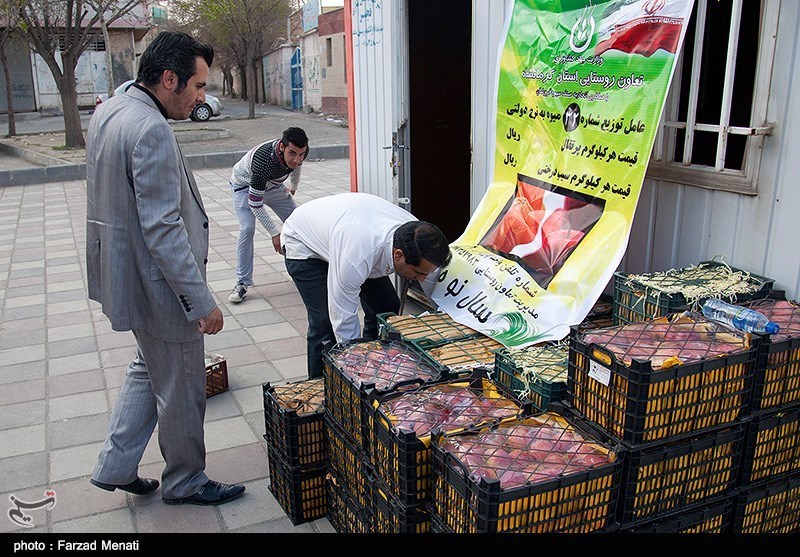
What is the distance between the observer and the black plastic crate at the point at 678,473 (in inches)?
93.0

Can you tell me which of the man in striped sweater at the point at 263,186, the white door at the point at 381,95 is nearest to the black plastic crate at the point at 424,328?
the white door at the point at 381,95

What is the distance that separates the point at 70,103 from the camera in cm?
1716

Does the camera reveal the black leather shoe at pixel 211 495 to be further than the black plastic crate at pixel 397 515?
Yes

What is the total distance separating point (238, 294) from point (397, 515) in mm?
4424

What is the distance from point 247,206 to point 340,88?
71.3 feet

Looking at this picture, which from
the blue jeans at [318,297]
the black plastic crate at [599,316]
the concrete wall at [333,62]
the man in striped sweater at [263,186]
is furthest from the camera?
the concrete wall at [333,62]

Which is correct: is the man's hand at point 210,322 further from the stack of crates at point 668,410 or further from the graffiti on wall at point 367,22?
the graffiti on wall at point 367,22

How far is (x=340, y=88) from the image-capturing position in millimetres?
27156

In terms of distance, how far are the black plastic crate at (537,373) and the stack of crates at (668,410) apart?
10 cm

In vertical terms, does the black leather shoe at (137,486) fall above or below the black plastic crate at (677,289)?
below

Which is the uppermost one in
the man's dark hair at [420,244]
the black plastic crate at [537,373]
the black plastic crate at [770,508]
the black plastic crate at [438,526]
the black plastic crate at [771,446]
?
the man's dark hair at [420,244]

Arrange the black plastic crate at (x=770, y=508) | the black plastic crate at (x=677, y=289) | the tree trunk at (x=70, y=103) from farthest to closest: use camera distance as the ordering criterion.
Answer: the tree trunk at (x=70, y=103)
the black plastic crate at (x=677, y=289)
the black plastic crate at (x=770, y=508)

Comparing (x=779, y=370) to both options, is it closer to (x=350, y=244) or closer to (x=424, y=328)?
(x=424, y=328)

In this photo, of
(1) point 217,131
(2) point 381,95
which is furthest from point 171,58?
(1) point 217,131
